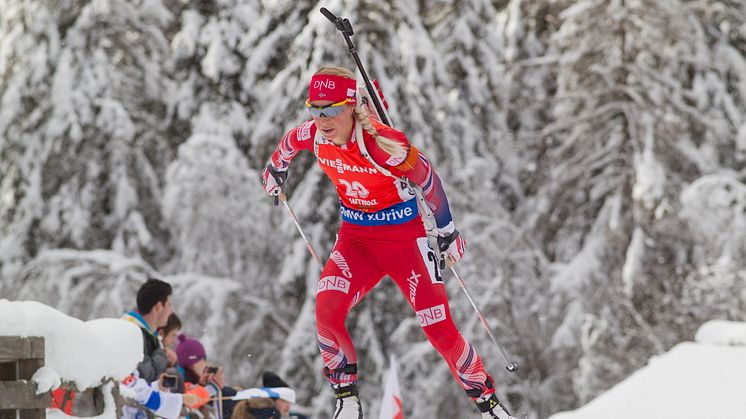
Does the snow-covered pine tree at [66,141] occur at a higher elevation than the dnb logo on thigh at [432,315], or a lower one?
higher

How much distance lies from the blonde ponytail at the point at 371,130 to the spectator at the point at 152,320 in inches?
87.2

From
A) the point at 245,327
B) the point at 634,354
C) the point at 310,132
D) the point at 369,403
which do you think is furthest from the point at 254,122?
the point at 310,132

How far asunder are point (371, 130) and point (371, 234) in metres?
0.66

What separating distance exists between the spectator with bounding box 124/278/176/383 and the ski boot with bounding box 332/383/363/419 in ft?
5.46

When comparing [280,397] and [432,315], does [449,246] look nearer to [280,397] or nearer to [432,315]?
[432,315]

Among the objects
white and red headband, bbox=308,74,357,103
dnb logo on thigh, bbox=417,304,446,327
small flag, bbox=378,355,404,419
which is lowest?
small flag, bbox=378,355,404,419

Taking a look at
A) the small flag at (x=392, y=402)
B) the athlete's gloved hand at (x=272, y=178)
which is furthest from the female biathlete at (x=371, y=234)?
the small flag at (x=392, y=402)

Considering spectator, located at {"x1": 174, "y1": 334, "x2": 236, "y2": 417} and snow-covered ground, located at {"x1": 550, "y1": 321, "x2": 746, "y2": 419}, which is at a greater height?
spectator, located at {"x1": 174, "y1": 334, "x2": 236, "y2": 417}

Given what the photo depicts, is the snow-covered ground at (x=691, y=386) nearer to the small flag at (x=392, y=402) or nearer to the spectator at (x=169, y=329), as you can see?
the small flag at (x=392, y=402)

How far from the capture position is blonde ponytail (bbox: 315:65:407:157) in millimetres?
6184

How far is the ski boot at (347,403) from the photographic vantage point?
637cm

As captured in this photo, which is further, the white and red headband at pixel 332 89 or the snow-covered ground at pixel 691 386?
the snow-covered ground at pixel 691 386

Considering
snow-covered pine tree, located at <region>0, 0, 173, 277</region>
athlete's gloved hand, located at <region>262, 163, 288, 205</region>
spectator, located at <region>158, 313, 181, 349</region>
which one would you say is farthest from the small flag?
snow-covered pine tree, located at <region>0, 0, 173, 277</region>

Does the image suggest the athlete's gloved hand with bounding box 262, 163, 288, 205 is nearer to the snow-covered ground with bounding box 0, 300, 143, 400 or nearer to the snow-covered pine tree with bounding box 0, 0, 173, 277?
the snow-covered ground with bounding box 0, 300, 143, 400
